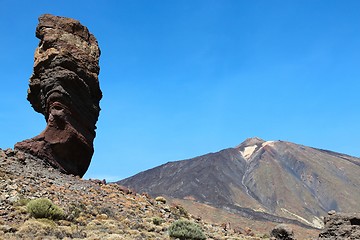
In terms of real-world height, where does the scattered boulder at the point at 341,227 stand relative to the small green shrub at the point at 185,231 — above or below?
below

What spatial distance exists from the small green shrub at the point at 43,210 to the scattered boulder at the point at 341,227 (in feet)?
33.5

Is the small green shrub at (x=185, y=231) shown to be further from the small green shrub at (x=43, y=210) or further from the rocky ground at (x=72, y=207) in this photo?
the small green shrub at (x=43, y=210)

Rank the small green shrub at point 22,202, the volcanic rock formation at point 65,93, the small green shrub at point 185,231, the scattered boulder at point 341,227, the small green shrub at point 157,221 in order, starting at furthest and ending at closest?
the volcanic rock formation at point 65,93 → the small green shrub at point 157,221 → the small green shrub at point 185,231 → the scattered boulder at point 341,227 → the small green shrub at point 22,202

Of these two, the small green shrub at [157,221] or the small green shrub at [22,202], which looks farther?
the small green shrub at [157,221]

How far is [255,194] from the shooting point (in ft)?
479

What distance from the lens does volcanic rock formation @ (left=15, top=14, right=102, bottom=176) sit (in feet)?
71.8

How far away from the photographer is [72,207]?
16.9 meters

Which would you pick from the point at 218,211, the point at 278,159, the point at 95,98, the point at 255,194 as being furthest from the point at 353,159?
the point at 95,98

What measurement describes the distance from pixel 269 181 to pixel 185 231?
145 meters

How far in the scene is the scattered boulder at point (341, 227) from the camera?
639 inches

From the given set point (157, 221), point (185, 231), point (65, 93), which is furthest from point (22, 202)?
point (65, 93)

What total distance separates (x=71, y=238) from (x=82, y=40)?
13609mm

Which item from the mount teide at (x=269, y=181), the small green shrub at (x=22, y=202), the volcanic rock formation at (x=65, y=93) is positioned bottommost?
the small green shrub at (x=22, y=202)

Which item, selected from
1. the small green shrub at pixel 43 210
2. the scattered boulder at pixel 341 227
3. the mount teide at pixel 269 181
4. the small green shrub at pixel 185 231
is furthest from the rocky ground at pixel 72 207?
the mount teide at pixel 269 181
